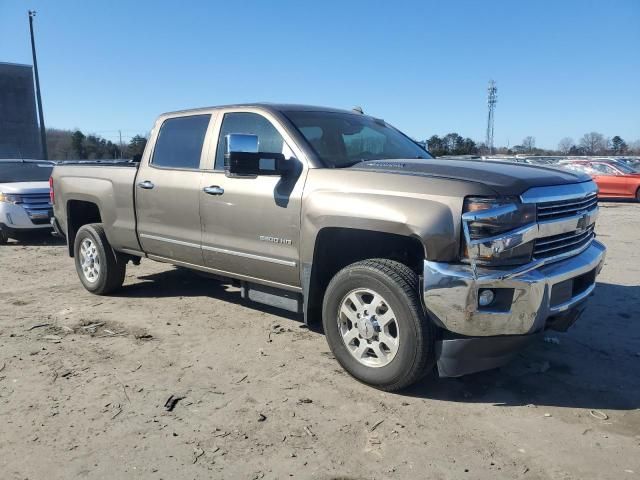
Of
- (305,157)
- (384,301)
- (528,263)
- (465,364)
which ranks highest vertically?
(305,157)

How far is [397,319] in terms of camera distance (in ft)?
11.2

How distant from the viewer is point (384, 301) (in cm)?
349

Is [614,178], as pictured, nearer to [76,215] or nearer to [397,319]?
[76,215]

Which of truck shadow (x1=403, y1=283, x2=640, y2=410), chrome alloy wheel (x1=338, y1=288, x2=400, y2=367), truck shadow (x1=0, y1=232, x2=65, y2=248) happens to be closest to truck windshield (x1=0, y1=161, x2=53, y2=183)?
truck shadow (x1=0, y1=232, x2=65, y2=248)

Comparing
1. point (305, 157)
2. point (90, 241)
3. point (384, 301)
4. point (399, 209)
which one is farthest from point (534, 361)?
point (90, 241)

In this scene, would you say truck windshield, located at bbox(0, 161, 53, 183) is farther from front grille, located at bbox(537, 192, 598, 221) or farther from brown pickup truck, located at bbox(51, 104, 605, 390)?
front grille, located at bbox(537, 192, 598, 221)

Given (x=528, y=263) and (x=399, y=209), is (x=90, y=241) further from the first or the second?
(x=528, y=263)

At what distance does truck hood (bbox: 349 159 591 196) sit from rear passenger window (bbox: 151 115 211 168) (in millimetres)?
1732

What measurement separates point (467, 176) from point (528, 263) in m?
0.65

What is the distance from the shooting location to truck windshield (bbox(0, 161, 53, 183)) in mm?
10816

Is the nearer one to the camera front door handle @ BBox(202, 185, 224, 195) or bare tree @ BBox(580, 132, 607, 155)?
front door handle @ BBox(202, 185, 224, 195)

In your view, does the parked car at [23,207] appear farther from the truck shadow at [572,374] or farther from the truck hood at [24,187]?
the truck shadow at [572,374]

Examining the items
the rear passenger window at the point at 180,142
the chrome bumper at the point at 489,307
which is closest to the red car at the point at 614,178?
the rear passenger window at the point at 180,142

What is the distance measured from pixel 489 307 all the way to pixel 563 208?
893mm
